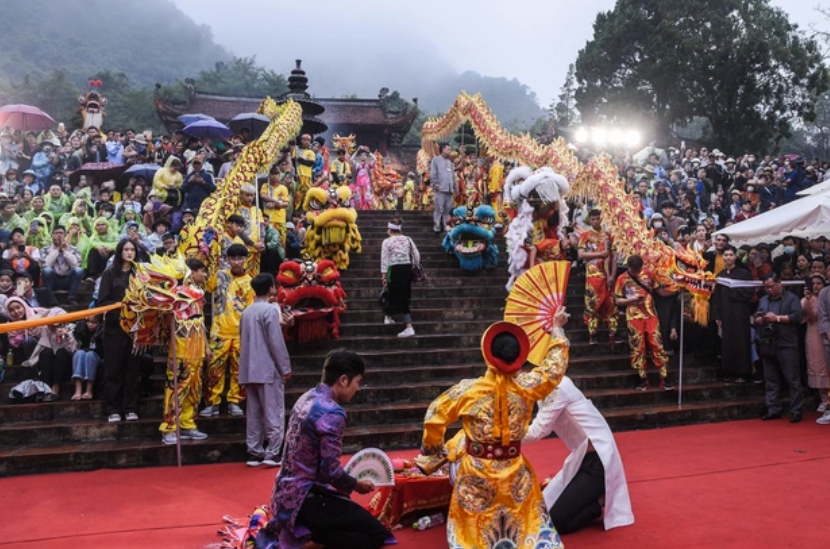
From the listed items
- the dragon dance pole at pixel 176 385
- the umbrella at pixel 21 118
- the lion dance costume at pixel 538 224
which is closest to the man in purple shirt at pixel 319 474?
the dragon dance pole at pixel 176 385

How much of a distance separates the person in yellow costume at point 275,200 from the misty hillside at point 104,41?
124 feet

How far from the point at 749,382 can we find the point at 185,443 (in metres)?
6.36

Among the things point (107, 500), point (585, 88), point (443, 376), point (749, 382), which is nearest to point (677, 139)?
point (585, 88)

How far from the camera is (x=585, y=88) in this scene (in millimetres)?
28344

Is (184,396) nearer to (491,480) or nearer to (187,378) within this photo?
(187,378)

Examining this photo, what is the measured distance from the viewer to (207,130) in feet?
43.5

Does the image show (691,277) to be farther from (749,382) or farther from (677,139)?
(677,139)

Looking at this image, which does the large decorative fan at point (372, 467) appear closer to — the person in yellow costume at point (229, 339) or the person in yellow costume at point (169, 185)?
the person in yellow costume at point (229, 339)

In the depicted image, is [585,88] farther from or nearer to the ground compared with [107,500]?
farther from the ground

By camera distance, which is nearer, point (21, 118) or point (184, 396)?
point (184, 396)

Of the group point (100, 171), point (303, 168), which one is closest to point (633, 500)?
point (303, 168)

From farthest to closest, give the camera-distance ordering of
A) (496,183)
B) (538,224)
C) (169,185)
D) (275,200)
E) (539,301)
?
(496,183) < (169,185) < (275,200) < (538,224) < (539,301)

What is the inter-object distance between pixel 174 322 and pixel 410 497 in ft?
8.97

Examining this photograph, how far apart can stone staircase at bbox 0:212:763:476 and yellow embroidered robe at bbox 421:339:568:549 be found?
2640 millimetres
